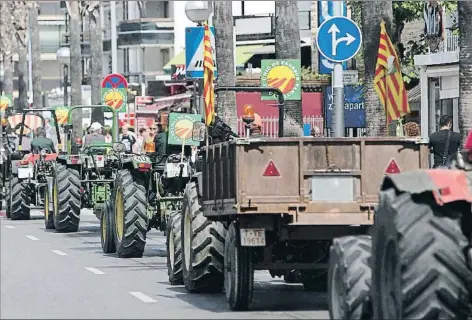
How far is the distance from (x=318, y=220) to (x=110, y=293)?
3279 millimetres

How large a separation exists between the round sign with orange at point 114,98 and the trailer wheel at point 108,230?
1852 cm

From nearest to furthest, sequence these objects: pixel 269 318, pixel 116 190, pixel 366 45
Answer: pixel 269 318
pixel 116 190
pixel 366 45

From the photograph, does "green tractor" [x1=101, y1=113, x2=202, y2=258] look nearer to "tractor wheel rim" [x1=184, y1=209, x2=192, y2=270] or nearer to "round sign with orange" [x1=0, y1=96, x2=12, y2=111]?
"tractor wheel rim" [x1=184, y1=209, x2=192, y2=270]

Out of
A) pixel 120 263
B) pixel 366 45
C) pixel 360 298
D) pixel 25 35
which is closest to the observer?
pixel 360 298

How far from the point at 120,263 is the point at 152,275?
91.0 inches

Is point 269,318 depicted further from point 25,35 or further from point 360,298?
point 25,35

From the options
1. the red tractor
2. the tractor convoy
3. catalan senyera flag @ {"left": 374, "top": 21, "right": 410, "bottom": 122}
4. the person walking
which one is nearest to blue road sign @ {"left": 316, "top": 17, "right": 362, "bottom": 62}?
catalan senyera flag @ {"left": 374, "top": 21, "right": 410, "bottom": 122}

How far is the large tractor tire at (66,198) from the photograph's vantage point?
99.7 feet

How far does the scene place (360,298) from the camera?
488 inches

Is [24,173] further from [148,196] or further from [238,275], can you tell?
[238,275]

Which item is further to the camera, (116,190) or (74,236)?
(74,236)

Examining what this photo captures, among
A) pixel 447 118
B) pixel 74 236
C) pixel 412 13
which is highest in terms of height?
pixel 412 13

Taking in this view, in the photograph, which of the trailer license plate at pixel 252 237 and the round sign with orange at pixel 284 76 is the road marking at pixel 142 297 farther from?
the round sign with orange at pixel 284 76

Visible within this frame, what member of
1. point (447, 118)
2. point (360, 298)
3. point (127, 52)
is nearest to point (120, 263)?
point (447, 118)
